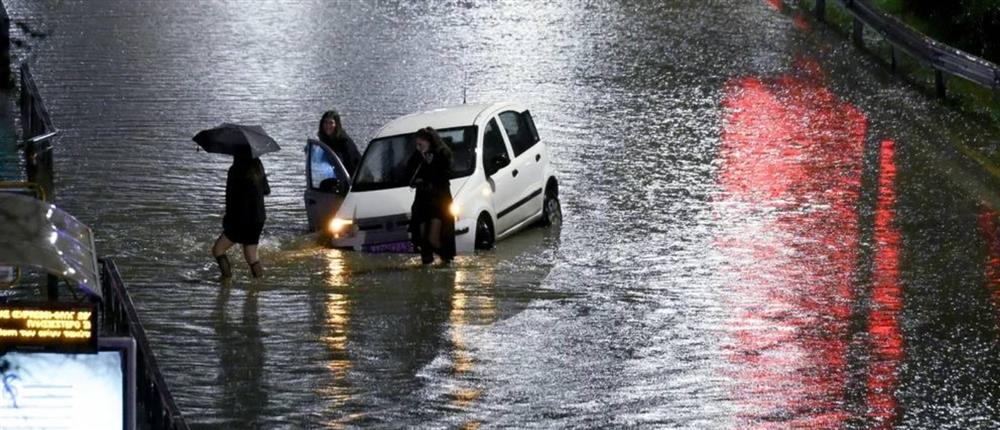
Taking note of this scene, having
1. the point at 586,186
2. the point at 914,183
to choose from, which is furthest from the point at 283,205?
the point at 914,183

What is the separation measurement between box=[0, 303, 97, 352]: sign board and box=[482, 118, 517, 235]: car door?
10892mm

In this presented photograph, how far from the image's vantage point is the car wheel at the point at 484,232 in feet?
61.5

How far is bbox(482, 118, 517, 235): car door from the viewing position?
1906 cm

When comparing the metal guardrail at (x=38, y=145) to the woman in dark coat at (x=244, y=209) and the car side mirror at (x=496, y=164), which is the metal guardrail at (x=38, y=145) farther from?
the car side mirror at (x=496, y=164)

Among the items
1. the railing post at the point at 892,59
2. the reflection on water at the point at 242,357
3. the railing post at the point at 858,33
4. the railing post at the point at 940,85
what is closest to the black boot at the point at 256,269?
the reflection on water at the point at 242,357

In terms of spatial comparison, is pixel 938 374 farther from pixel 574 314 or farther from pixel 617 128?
pixel 617 128

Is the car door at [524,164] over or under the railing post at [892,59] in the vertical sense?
under

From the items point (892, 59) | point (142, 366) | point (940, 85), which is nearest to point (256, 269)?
point (142, 366)

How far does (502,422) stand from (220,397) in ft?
6.37

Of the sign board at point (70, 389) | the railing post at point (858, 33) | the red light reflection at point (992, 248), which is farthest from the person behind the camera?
the railing post at point (858, 33)

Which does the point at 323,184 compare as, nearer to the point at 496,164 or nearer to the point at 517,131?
the point at 496,164

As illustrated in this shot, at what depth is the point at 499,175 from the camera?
19172mm

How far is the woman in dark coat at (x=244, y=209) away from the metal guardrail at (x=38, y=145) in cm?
360

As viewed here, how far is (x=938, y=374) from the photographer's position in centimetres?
1340
